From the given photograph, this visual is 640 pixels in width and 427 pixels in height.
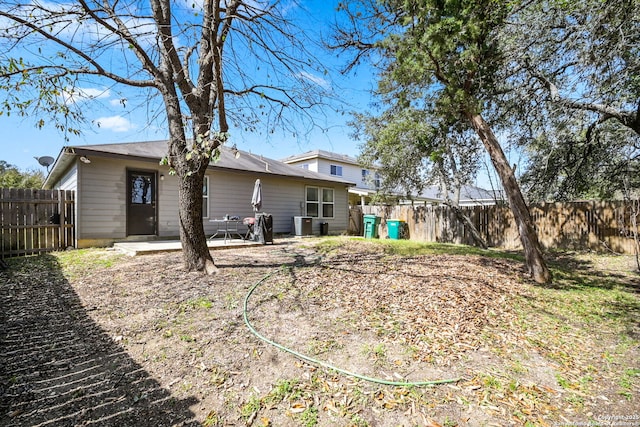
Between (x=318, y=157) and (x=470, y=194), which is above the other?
(x=318, y=157)

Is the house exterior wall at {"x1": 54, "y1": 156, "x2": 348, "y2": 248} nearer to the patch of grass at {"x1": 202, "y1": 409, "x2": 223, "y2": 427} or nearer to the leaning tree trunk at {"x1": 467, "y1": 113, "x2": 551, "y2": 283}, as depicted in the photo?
the leaning tree trunk at {"x1": 467, "y1": 113, "x2": 551, "y2": 283}

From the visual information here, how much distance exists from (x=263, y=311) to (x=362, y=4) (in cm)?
690

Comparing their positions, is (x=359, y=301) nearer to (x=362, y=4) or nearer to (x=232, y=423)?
(x=232, y=423)

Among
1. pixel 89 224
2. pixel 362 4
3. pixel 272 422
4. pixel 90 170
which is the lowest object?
pixel 272 422

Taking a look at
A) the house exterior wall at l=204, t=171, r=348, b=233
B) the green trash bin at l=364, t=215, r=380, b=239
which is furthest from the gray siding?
the green trash bin at l=364, t=215, r=380, b=239

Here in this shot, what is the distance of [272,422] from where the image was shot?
6.57ft

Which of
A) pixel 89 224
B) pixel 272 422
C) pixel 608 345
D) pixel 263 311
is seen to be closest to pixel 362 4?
pixel 263 311

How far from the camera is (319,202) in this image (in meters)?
14.0

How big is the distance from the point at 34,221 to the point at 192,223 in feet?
18.5

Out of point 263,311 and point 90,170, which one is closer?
point 263,311

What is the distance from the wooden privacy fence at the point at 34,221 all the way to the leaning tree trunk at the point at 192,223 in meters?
5.18

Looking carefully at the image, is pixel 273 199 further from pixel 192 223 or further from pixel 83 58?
pixel 83 58

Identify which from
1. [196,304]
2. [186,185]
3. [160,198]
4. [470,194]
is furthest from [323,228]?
[470,194]

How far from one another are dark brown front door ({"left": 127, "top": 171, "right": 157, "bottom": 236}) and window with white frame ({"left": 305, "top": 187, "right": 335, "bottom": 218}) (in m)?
Result: 6.22
